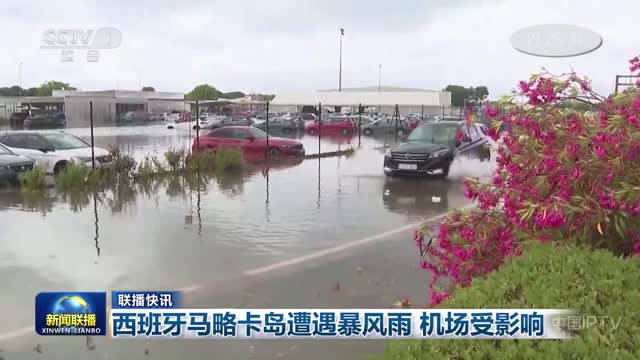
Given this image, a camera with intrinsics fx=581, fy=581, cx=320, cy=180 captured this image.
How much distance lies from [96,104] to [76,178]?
17.1m

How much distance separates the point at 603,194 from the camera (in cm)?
354

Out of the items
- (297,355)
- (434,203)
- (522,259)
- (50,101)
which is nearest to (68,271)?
(297,355)

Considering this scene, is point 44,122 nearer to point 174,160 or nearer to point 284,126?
point 284,126

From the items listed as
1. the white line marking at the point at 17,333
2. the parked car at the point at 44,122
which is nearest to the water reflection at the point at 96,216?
the white line marking at the point at 17,333

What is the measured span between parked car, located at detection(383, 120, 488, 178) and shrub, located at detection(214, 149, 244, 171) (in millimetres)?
4098

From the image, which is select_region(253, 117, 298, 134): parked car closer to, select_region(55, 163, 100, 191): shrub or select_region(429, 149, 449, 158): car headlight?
select_region(429, 149, 449, 158): car headlight

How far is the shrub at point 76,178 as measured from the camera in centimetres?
1238

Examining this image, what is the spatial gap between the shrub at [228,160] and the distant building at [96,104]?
693cm

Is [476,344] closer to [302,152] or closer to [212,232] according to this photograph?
[212,232]

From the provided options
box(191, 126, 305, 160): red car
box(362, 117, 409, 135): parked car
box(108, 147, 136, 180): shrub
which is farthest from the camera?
box(362, 117, 409, 135): parked car

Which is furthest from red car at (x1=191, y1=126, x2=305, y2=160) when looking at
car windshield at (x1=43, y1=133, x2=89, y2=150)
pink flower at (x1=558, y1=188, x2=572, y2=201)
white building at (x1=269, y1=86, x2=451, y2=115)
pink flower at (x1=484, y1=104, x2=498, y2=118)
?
white building at (x1=269, y1=86, x2=451, y2=115)

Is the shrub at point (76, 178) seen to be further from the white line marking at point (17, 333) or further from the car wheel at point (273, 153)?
the white line marking at point (17, 333)

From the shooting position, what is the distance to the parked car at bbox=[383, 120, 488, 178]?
48.7ft

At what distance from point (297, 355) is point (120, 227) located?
523 cm
